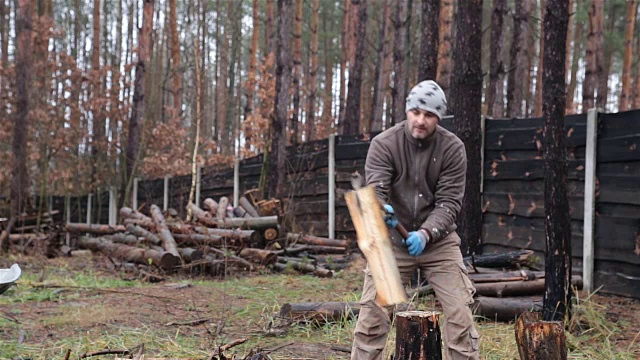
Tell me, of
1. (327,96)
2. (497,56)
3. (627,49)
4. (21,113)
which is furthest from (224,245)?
(327,96)

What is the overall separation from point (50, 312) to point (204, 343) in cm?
238

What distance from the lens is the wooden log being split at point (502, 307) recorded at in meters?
6.61

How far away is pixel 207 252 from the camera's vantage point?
10.7m

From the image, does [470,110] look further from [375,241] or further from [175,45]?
[175,45]

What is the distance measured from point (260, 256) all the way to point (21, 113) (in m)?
8.67

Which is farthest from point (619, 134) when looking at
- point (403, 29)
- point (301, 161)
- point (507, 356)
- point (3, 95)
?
point (3, 95)

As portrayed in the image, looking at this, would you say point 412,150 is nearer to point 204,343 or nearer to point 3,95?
point 204,343

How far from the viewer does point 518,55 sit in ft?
57.4

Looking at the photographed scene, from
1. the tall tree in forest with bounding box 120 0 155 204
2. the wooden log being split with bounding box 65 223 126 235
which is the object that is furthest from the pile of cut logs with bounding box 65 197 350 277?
the tall tree in forest with bounding box 120 0 155 204

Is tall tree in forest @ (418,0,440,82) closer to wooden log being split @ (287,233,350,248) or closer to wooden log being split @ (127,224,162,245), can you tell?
wooden log being split @ (287,233,350,248)

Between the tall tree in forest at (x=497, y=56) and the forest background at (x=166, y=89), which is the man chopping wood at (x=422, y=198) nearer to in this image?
the forest background at (x=166, y=89)

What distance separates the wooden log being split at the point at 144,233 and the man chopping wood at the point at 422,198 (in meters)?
7.63

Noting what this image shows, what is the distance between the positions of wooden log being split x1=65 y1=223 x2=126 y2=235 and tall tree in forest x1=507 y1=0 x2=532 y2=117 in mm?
10048

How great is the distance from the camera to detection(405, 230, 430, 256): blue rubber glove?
160 inches
